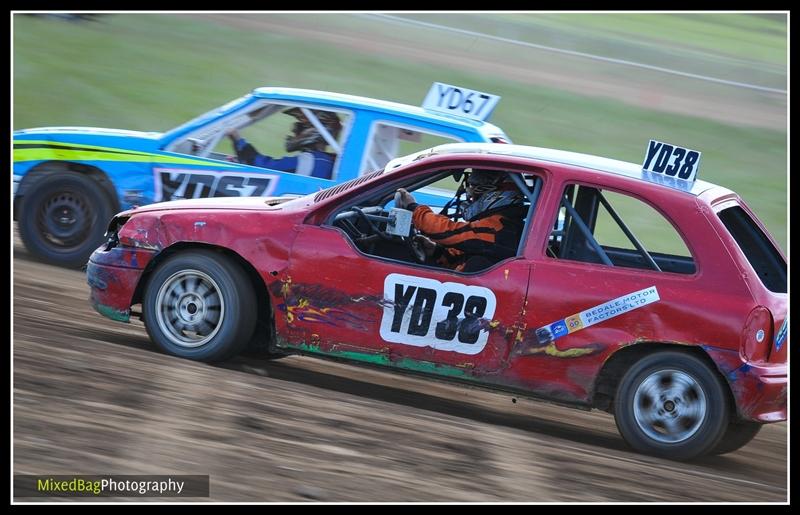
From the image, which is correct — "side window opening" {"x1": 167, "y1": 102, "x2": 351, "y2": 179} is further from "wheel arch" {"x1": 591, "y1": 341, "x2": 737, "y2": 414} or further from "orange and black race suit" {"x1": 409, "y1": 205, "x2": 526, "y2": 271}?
"wheel arch" {"x1": 591, "y1": 341, "x2": 737, "y2": 414}

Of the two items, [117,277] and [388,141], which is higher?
[388,141]

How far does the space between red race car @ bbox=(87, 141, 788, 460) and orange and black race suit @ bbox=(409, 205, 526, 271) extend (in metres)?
0.01

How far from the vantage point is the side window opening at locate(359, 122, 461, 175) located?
9.06 m

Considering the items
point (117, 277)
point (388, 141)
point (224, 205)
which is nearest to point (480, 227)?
point (224, 205)

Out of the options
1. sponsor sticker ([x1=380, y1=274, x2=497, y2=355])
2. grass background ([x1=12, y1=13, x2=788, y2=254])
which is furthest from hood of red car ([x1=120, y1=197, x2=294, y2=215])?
grass background ([x1=12, y1=13, x2=788, y2=254])

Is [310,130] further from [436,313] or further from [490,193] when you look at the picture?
[436,313]

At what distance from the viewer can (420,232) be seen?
21.0 feet

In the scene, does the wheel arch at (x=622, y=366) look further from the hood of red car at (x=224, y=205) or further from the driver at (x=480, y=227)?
the hood of red car at (x=224, y=205)

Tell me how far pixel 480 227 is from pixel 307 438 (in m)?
1.68

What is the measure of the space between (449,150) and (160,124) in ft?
32.6

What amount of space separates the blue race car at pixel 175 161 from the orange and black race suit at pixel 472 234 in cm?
271

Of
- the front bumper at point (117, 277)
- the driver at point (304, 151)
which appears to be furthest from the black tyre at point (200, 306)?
the driver at point (304, 151)
